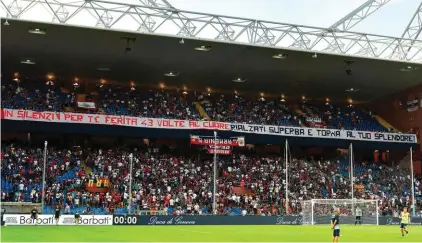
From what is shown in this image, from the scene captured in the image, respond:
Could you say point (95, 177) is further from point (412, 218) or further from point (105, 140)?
point (412, 218)

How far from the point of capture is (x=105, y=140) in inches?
2144

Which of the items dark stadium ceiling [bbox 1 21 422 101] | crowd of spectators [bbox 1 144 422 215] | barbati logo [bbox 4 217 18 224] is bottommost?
barbati logo [bbox 4 217 18 224]

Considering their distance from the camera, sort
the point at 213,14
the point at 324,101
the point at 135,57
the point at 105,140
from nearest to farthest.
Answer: the point at 213,14, the point at 135,57, the point at 105,140, the point at 324,101

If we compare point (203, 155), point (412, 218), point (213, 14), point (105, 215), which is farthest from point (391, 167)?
point (105, 215)

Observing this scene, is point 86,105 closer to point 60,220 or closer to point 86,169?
point 86,169

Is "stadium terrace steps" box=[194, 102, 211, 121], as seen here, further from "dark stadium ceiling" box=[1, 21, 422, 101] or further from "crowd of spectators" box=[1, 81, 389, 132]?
"dark stadium ceiling" box=[1, 21, 422, 101]

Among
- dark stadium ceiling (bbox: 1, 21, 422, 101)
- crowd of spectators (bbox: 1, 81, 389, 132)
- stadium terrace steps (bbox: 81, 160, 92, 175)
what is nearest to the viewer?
dark stadium ceiling (bbox: 1, 21, 422, 101)

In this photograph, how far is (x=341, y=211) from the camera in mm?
44500

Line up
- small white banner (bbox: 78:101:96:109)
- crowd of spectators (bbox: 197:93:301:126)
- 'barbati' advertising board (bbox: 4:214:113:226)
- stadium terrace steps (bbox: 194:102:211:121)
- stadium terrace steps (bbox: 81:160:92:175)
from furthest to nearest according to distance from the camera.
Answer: crowd of spectators (bbox: 197:93:301:126) → stadium terrace steps (bbox: 194:102:211:121) → small white banner (bbox: 78:101:96:109) → stadium terrace steps (bbox: 81:160:92:175) → 'barbati' advertising board (bbox: 4:214:113:226)

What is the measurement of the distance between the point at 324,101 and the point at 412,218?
74.2ft

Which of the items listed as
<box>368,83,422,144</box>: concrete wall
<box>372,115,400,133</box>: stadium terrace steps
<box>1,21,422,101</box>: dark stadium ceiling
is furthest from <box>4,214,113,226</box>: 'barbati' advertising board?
<box>368,83,422,144</box>: concrete wall

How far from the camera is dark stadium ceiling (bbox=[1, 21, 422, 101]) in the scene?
42.2 metres

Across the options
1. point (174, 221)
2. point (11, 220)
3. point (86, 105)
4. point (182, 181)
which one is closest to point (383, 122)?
point (182, 181)

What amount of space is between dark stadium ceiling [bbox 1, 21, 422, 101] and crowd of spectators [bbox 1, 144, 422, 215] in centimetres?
796
